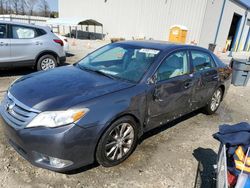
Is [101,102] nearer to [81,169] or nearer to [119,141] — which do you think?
[119,141]

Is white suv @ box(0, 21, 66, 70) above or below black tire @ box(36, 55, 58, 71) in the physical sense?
above

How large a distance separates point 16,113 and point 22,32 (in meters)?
4.89

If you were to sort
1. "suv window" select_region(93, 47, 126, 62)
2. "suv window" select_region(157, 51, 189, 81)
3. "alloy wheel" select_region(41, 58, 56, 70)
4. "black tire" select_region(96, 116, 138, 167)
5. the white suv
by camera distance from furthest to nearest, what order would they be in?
"alloy wheel" select_region(41, 58, 56, 70)
the white suv
"suv window" select_region(93, 47, 126, 62)
"suv window" select_region(157, 51, 189, 81)
"black tire" select_region(96, 116, 138, 167)

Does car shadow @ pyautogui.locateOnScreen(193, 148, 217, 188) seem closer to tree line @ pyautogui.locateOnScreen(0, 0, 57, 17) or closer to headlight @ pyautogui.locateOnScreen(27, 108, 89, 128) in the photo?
headlight @ pyautogui.locateOnScreen(27, 108, 89, 128)

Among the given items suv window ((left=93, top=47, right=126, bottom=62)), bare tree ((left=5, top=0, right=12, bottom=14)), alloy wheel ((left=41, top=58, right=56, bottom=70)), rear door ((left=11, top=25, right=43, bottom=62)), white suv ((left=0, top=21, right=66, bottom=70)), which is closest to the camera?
suv window ((left=93, top=47, right=126, bottom=62))

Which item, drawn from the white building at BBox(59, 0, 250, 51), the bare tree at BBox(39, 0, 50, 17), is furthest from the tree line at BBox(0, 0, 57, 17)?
the white building at BBox(59, 0, 250, 51)

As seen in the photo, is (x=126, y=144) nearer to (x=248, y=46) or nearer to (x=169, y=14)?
(x=169, y=14)

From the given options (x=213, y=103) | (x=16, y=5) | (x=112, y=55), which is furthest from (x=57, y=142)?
(x=16, y=5)

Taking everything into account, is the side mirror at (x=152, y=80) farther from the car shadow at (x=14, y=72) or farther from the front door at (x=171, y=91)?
the car shadow at (x=14, y=72)

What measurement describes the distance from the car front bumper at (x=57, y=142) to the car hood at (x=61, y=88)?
0.27m

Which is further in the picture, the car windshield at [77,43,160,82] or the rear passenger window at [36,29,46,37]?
the rear passenger window at [36,29,46,37]

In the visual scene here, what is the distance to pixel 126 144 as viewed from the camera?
325 cm

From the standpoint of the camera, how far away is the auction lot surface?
9.45 ft

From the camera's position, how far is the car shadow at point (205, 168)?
121 inches
